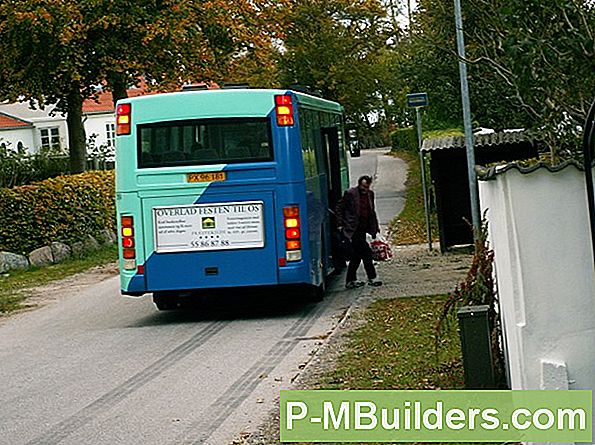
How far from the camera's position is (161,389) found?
40.0 feet

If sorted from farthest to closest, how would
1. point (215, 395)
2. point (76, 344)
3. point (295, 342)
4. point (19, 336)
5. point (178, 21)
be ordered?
point (178, 21) < point (19, 336) < point (76, 344) < point (295, 342) < point (215, 395)

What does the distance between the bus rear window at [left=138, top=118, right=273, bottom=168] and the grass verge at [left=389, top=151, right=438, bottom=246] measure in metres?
10.5

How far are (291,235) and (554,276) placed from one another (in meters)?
8.99

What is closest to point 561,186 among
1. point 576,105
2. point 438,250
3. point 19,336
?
point 576,105

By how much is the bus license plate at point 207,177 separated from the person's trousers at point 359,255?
3.22 meters

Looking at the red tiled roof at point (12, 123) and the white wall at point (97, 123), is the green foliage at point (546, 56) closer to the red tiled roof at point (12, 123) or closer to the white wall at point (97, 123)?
the white wall at point (97, 123)

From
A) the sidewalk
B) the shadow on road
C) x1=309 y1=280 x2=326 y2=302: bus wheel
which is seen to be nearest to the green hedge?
the sidewalk

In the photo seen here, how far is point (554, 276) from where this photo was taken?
7.75 m

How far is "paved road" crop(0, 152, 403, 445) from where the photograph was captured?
10547 mm

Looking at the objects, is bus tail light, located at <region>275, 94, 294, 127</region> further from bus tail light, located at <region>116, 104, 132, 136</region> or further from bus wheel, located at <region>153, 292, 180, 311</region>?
bus wheel, located at <region>153, 292, 180, 311</region>

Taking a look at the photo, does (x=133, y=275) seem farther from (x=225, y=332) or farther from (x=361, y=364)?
(x=361, y=364)

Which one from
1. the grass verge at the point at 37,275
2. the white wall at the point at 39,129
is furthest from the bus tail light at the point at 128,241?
the white wall at the point at 39,129

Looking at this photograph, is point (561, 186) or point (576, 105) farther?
point (576, 105)

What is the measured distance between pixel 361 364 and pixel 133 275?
5.12 m
